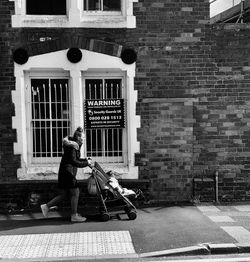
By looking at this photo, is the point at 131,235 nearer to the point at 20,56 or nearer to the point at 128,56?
the point at 128,56

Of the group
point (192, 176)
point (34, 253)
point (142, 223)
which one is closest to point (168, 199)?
point (192, 176)

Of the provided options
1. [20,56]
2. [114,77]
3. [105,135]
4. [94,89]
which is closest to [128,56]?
[114,77]

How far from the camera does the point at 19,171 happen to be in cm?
980

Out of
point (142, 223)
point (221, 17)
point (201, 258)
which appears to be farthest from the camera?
point (221, 17)

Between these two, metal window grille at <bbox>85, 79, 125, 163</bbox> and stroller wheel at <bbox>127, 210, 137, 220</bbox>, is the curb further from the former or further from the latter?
metal window grille at <bbox>85, 79, 125, 163</bbox>

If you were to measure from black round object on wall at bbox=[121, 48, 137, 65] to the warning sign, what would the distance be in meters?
0.87

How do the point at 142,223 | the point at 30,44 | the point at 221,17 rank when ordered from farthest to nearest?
the point at 221,17 < the point at 30,44 < the point at 142,223

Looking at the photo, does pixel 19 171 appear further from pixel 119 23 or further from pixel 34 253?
pixel 119 23

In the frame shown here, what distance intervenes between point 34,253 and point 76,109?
380 centimetres

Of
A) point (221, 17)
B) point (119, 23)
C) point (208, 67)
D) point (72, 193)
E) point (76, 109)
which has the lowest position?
point (72, 193)

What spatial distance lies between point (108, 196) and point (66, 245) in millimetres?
1760

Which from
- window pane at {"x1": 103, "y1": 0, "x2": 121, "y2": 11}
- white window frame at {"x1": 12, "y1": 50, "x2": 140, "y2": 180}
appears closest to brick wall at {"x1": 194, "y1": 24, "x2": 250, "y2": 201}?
white window frame at {"x1": 12, "y1": 50, "x2": 140, "y2": 180}

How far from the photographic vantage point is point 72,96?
9914 mm

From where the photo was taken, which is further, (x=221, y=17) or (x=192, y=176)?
(x=221, y=17)
